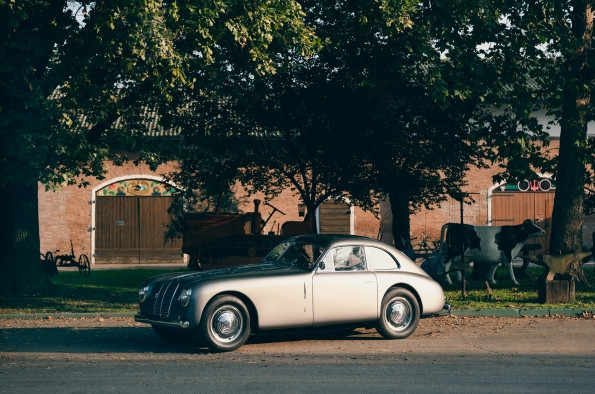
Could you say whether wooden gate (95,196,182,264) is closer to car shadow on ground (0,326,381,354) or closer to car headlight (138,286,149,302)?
car shadow on ground (0,326,381,354)

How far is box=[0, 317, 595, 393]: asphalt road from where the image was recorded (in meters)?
8.00

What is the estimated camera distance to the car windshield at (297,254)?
36.3 feet

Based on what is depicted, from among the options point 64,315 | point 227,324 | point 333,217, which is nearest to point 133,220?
point 333,217

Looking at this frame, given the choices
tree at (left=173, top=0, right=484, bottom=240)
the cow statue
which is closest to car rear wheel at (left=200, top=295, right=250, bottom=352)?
tree at (left=173, top=0, right=484, bottom=240)

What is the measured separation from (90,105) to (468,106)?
8.77m

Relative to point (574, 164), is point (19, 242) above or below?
below

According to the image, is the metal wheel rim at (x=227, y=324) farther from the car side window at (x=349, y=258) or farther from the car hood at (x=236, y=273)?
the car side window at (x=349, y=258)

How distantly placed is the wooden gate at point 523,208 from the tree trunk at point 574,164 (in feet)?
53.8

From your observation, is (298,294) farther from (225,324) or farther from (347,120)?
(347,120)

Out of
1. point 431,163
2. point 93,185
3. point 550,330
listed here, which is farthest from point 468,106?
point 93,185

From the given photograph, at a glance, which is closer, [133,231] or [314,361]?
[314,361]

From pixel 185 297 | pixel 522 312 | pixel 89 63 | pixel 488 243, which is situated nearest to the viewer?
pixel 185 297

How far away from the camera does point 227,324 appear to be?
33.4 feet

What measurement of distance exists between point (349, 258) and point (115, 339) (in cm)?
342
